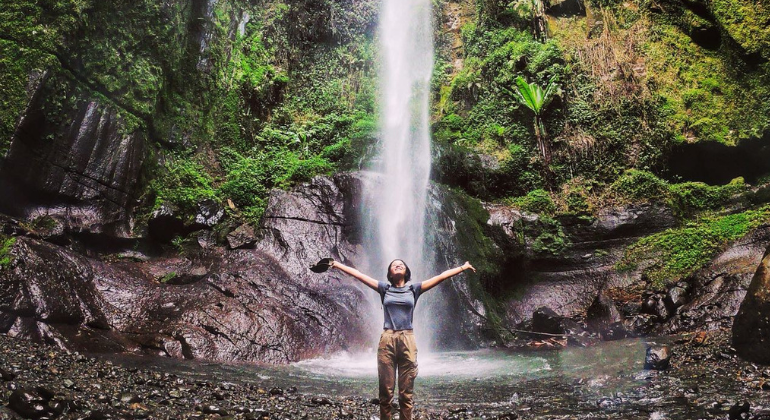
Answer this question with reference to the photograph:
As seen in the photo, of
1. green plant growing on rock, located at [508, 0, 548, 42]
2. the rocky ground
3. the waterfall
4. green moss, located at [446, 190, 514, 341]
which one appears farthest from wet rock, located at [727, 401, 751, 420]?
green plant growing on rock, located at [508, 0, 548, 42]

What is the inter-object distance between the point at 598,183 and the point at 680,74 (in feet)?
14.9

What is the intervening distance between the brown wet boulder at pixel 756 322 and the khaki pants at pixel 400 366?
4609 millimetres

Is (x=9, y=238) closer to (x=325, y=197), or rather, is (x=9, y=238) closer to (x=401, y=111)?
(x=325, y=197)

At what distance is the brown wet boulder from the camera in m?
5.76

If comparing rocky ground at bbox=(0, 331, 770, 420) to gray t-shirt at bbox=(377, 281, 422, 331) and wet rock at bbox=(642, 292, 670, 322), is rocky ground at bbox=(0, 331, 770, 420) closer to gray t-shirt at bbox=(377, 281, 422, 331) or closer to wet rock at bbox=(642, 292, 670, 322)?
gray t-shirt at bbox=(377, 281, 422, 331)

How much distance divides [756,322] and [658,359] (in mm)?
1200

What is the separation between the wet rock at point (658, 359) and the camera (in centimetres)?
625

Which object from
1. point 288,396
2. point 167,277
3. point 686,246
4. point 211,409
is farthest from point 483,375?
point 686,246

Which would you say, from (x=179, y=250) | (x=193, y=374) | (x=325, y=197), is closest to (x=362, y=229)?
(x=325, y=197)

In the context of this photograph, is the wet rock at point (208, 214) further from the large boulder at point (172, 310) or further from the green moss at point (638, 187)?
the green moss at point (638, 187)

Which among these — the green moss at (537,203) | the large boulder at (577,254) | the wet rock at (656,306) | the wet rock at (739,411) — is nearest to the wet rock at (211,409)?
the wet rock at (739,411)

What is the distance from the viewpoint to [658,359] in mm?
6266

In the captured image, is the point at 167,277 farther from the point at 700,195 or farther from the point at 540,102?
the point at 700,195

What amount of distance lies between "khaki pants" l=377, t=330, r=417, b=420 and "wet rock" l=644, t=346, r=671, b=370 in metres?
4.04
